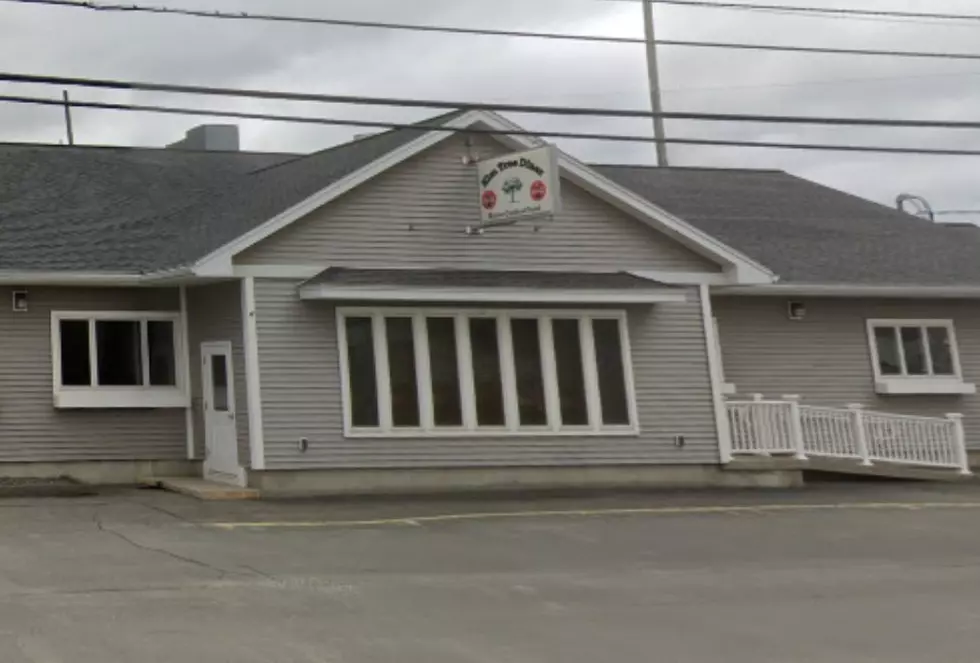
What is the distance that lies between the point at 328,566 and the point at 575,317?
8.37 metres

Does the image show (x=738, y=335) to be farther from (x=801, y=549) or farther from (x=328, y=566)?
(x=328, y=566)

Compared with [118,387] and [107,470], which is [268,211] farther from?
[107,470]

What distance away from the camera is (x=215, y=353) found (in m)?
16.9

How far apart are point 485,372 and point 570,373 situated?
1393mm

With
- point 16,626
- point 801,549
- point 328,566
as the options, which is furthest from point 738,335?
point 16,626

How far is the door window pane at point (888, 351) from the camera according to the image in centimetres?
→ 2155

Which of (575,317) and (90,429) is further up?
(575,317)

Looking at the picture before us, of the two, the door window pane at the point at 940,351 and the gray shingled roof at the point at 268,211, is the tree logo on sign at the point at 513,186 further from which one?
the door window pane at the point at 940,351

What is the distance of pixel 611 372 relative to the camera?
1822cm

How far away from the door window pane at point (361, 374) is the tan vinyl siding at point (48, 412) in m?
3.00

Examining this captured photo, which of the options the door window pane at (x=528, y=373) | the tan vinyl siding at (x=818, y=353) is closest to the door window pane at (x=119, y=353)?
the door window pane at (x=528, y=373)

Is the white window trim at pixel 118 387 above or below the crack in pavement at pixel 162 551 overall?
above

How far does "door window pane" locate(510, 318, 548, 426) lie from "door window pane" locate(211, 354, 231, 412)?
4270mm

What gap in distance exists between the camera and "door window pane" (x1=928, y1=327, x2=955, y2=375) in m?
21.9
